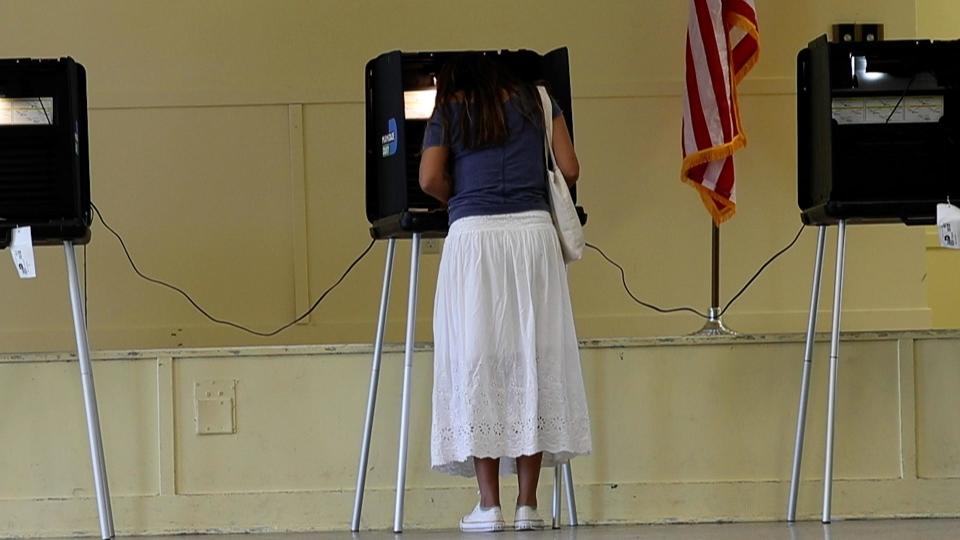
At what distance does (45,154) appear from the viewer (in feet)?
12.0

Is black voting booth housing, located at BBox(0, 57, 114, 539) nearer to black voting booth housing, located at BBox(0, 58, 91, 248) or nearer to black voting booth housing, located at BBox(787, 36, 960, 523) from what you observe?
black voting booth housing, located at BBox(0, 58, 91, 248)

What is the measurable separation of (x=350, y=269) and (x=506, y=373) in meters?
1.91

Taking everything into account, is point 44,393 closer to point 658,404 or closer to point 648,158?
point 658,404

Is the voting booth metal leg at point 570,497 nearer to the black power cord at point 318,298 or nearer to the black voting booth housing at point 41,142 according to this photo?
the black voting booth housing at point 41,142

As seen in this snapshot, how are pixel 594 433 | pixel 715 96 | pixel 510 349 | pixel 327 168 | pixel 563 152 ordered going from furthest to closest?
pixel 327 168 < pixel 715 96 < pixel 594 433 < pixel 563 152 < pixel 510 349

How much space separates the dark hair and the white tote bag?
40 mm

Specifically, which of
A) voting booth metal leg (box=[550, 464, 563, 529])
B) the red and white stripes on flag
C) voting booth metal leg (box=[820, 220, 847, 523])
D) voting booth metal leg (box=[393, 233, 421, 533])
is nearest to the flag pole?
the red and white stripes on flag

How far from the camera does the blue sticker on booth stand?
3.79 meters

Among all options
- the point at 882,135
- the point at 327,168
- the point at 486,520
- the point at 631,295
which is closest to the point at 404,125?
the point at 486,520

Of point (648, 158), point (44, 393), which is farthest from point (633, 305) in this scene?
point (44, 393)

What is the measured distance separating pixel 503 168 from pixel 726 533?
105 cm

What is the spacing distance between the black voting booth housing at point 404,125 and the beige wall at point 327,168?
1.42 meters

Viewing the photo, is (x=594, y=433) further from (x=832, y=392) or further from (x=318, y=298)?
(x=318, y=298)

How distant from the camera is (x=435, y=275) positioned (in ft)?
17.5
